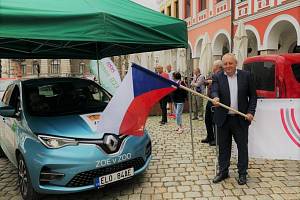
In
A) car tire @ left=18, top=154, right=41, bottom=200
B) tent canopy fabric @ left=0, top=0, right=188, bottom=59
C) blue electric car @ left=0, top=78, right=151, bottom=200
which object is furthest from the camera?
car tire @ left=18, top=154, right=41, bottom=200

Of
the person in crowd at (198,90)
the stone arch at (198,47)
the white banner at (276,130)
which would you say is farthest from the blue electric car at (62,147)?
the stone arch at (198,47)

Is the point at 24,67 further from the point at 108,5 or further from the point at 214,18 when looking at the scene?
the point at 108,5

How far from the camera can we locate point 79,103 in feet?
18.6

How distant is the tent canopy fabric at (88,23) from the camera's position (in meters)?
4.11

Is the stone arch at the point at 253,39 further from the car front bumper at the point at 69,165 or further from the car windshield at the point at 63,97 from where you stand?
the car front bumper at the point at 69,165

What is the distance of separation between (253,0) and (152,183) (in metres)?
14.6

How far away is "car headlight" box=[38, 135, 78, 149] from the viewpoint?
431cm

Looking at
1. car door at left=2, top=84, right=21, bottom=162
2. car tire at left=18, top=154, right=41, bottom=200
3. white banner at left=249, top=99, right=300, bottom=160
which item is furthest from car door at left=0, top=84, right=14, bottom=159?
white banner at left=249, top=99, right=300, bottom=160

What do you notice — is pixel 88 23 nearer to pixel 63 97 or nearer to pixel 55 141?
pixel 55 141

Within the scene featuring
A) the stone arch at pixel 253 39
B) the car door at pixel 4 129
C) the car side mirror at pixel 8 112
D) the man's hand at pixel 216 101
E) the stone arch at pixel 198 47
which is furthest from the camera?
the stone arch at pixel 198 47

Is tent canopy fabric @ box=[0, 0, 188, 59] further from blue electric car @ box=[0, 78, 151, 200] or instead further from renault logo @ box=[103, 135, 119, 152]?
renault logo @ box=[103, 135, 119, 152]

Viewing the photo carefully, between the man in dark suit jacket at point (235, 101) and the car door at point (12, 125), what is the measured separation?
9.53ft

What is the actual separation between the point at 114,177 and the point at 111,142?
1.49 ft

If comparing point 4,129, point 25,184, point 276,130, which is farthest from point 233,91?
point 4,129
